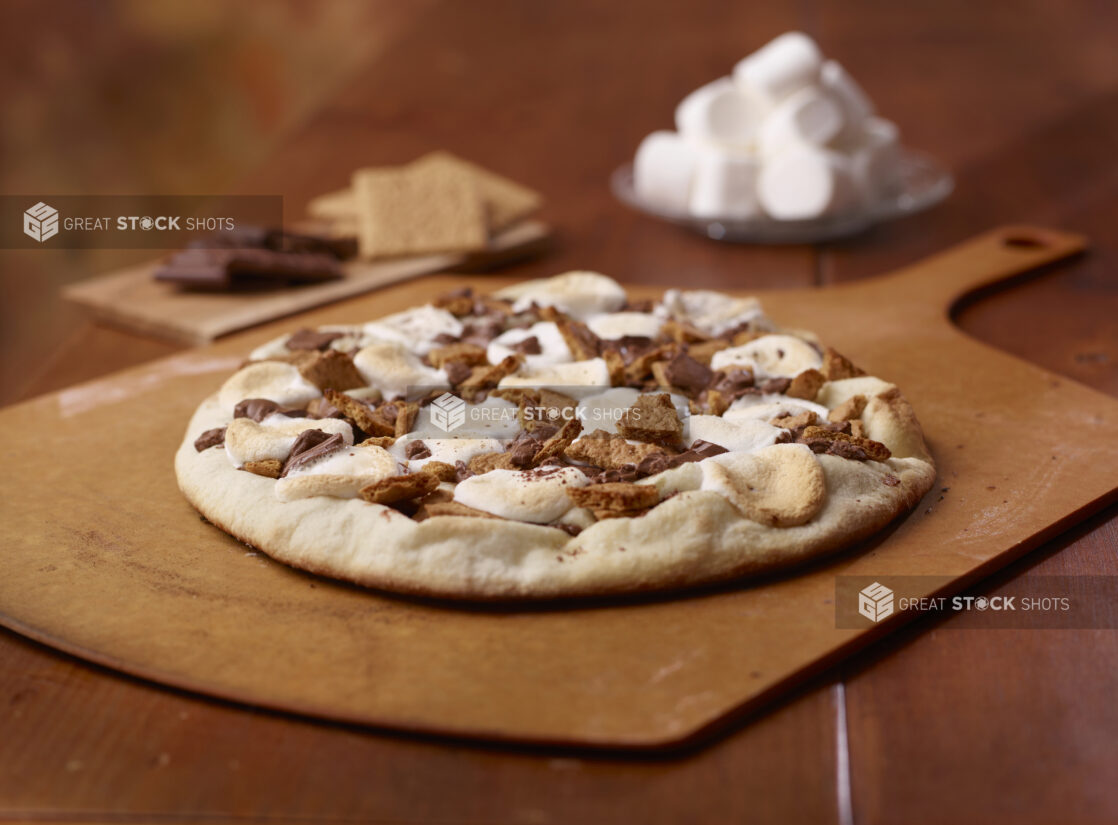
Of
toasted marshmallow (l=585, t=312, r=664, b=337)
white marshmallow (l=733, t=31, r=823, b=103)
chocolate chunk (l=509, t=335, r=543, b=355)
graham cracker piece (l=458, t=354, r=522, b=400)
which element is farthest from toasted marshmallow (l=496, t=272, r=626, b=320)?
white marshmallow (l=733, t=31, r=823, b=103)

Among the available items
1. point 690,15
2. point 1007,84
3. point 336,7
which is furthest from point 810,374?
point 336,7

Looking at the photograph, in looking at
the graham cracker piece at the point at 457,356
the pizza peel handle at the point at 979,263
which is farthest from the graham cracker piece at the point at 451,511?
the pizza peel handle at the point at 979,263

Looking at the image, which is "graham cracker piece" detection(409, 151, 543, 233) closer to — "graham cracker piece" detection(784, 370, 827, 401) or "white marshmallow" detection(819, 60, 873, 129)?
"white marshmallow" detection(819, 60, 873, 129)

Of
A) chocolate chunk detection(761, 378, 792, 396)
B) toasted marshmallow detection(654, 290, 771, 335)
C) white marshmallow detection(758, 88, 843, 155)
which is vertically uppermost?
white marshmallow detection(758, 88, 843, 155)

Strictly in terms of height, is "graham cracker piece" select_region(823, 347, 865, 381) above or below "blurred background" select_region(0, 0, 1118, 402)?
below

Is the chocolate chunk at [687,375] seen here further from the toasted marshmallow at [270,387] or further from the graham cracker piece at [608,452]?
the toasted marshmallow at [270,387]

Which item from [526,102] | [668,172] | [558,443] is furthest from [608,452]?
[526,102]
